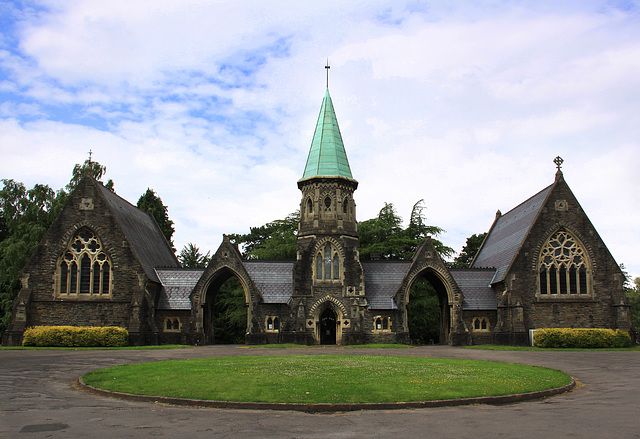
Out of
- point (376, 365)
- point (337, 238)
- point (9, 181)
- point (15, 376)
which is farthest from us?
point (9, 181)

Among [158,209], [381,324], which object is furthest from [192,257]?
[381,324]

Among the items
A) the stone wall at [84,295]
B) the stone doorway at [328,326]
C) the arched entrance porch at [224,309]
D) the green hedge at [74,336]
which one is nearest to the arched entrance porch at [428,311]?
the stone doorway at [328,326]

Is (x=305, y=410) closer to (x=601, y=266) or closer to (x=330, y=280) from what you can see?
(x=330, y=280)

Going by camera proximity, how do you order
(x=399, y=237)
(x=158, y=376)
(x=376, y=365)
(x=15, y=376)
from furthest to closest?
(x=399, y=237) < (x=376, y=365) < (x=15, y=376) < (x=158, y=376)

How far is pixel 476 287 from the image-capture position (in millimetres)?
40844

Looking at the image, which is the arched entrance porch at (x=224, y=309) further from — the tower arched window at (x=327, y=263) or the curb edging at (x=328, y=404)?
the curb edging at (x=328, y=404)

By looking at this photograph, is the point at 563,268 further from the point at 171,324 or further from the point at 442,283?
the point at 171,324

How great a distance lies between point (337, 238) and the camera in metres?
39.6

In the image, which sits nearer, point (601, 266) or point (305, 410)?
point (305, 410)

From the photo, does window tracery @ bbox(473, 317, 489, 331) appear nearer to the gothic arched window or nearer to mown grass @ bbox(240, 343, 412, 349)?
the gothic arched window

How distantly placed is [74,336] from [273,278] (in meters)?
13.4

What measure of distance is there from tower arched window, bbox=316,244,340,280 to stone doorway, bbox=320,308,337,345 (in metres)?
2.88

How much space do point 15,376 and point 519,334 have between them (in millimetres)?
29734

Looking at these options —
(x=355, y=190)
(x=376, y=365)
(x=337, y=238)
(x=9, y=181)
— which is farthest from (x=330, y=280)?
(x=9, y=181)
